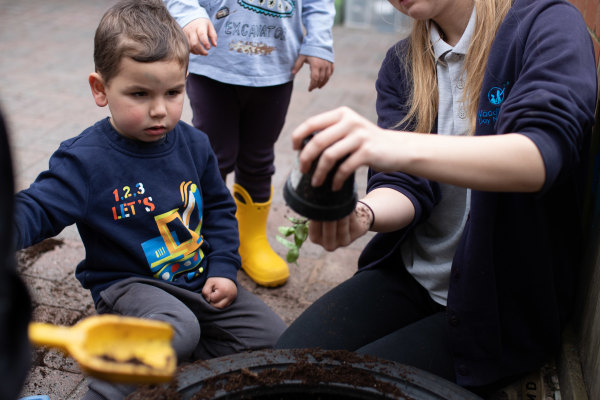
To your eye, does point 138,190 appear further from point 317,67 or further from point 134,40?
point 317,67

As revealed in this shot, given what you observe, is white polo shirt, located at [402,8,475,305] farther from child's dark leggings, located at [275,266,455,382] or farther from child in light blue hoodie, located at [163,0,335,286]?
child in light blue hoodie, located at [163,0,335,286]

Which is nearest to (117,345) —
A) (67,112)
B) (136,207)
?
(136,207)

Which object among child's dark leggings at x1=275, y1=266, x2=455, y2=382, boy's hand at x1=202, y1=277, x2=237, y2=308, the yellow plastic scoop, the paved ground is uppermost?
the yellow plastic scoop

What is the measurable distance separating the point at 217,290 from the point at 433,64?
873 millimetres

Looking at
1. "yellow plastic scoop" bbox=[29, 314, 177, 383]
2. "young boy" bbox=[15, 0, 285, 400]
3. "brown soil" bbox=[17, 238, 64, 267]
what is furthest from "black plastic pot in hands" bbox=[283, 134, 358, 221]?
"brown soil" bbox=[17, 238, 64, 267]

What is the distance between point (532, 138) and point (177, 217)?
3.24 feet

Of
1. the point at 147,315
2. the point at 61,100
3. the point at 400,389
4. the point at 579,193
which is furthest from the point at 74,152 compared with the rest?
the point at 61,100

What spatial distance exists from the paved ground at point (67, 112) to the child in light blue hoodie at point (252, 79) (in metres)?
0.26

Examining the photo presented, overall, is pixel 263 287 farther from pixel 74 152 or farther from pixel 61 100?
pixel 61 100

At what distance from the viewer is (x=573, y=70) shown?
110 centimetres

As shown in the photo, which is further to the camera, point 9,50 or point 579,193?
point 9,50

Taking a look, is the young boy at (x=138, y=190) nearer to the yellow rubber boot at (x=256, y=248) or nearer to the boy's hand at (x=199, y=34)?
the boy's hand at (x=199, y=34)

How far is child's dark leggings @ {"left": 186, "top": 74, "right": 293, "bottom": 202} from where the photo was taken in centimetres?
225

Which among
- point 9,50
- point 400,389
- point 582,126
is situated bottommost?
point 9,50
